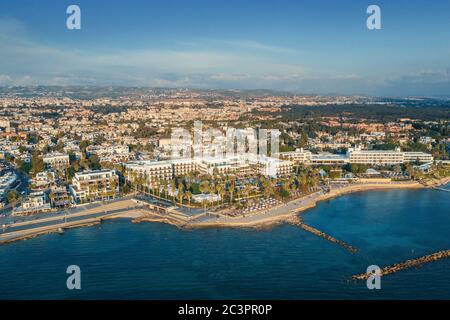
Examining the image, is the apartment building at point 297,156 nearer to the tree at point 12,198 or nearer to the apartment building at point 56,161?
the apartment building at point 56,161

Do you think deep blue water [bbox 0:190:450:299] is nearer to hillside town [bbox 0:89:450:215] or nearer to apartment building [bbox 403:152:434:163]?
hillside town [bbox 0:89:450:215]

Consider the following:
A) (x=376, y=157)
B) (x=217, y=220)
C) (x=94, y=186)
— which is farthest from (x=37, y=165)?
(x=376, y=157)

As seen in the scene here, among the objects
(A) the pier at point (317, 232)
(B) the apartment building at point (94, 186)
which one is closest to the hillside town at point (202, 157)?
(B) the apartment building at point (94, 186)

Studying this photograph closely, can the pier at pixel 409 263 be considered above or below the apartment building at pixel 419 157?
below

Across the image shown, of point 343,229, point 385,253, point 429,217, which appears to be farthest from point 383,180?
point 385,253

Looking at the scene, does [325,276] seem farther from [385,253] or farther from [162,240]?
[162,240]

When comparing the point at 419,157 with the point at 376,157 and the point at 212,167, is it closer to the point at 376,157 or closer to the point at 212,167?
the point at 376,157

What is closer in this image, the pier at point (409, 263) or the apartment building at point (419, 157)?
the pier at point (409, 263)
